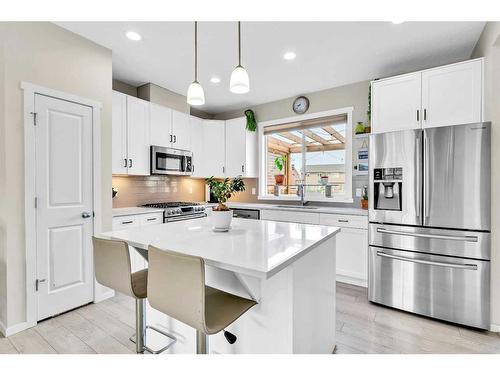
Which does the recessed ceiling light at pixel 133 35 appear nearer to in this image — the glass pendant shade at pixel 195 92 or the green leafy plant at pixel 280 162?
the glass pendant shade at pixel 195 92

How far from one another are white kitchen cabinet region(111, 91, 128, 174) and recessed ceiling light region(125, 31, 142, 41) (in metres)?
0.81

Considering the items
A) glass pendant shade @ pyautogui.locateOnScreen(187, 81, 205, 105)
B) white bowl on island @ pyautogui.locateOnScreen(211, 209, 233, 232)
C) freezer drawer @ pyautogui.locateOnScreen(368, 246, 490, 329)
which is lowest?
freezer drawer @ pyautogui.locateOnScreen(368, 246, 490, 329)

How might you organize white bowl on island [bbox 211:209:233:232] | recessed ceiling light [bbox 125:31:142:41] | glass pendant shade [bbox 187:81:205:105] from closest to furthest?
white bowl on island [bbox 211:209:233:232] < glass pendant shade [bbox 187:81:205:105] < recessed ceiling light [bbox 125:31:142:41]

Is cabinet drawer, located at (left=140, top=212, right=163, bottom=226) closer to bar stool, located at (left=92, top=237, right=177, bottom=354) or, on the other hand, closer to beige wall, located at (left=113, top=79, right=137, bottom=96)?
bar stool, located at (left=92, top=237, right=177, bottom=354)

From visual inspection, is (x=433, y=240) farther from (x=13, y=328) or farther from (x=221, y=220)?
(x=13, y=328)

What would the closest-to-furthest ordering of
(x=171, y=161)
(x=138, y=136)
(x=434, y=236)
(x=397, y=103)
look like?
(x=434, y=236) < (x=397, y=103) < (x=138, y=136) < (x=171, y=161)

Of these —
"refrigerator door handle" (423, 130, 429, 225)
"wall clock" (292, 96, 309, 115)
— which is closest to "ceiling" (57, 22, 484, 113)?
"wall clock" (292, 96, 309, 115)

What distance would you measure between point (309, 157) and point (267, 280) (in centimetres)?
322

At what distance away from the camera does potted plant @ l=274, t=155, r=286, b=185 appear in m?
4.55

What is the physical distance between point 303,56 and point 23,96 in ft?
8.92

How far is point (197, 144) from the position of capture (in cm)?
451

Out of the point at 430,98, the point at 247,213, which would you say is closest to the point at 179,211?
the point at 247,213

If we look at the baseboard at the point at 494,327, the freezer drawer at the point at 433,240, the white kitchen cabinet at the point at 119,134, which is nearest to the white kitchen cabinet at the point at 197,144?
the white kitchen cabinet at the point at 119,134
